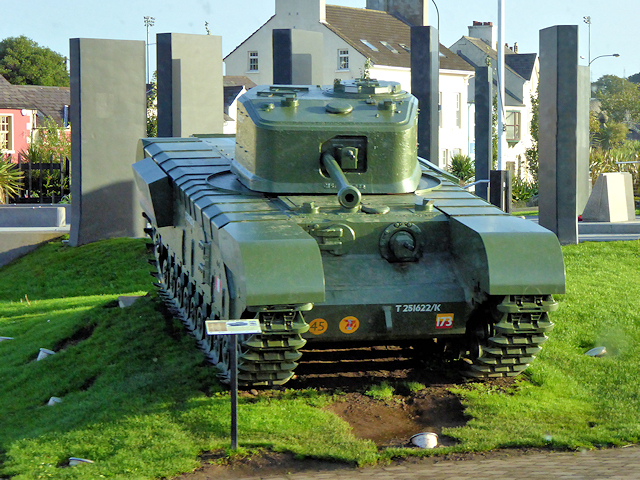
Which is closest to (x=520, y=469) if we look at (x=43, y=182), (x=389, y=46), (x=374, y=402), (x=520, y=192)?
(x=374, y=402)

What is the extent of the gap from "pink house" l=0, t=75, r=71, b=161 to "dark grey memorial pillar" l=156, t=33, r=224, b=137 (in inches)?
880

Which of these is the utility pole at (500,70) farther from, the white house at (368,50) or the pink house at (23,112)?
the pink house at (23,112)

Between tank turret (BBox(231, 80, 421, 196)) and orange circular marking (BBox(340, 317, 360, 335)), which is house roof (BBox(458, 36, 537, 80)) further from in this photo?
orange circular marking (BBox(340, 317, 360, 335))

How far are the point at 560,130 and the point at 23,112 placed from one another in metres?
31.5

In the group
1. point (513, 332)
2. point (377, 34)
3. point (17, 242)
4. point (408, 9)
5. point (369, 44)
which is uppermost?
point (408, 9)

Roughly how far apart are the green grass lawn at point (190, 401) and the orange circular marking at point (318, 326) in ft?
2.43

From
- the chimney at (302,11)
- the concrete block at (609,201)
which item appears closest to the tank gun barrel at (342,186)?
the concrete block at (609,201)

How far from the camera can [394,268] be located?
8047 mm

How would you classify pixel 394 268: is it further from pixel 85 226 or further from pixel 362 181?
pixel 85 226

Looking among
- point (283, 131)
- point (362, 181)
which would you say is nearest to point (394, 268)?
point (362, 181)

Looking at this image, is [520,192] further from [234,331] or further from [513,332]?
[234,331]

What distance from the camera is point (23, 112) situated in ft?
135

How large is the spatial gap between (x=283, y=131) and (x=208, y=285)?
1.70 metres

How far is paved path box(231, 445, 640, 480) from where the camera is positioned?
241 inches
